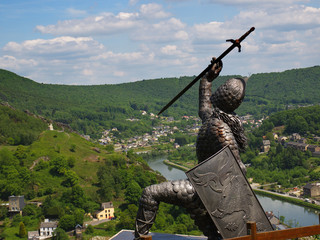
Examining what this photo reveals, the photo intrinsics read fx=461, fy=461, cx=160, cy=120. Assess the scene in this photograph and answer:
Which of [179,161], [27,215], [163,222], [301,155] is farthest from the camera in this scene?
[179,161]


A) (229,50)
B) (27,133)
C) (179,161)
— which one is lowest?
(179,161)

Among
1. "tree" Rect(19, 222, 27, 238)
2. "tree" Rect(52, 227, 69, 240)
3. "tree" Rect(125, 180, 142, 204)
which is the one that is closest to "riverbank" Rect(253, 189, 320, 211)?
"tree" Rect(125, 180, 142, 204)

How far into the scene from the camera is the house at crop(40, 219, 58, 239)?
44.4 metres

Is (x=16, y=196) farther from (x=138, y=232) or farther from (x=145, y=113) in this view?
(x=145, y=113)

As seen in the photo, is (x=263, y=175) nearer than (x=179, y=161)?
Yes

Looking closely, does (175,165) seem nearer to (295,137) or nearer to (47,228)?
(295,137)

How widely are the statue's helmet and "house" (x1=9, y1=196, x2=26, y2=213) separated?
47616 mm

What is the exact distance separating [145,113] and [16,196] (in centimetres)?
14049

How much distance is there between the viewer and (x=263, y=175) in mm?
72812

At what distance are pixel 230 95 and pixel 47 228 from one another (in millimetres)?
41586

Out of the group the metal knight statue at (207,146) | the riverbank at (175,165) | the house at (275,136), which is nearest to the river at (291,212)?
the riverbank at (175,165)

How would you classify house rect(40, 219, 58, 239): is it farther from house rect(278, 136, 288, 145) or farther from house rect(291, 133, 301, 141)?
house rect(291, 133, 301, 141)

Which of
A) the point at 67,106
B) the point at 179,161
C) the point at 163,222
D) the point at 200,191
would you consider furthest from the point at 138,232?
the point at 67,106

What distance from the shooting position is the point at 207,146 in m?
6.69
